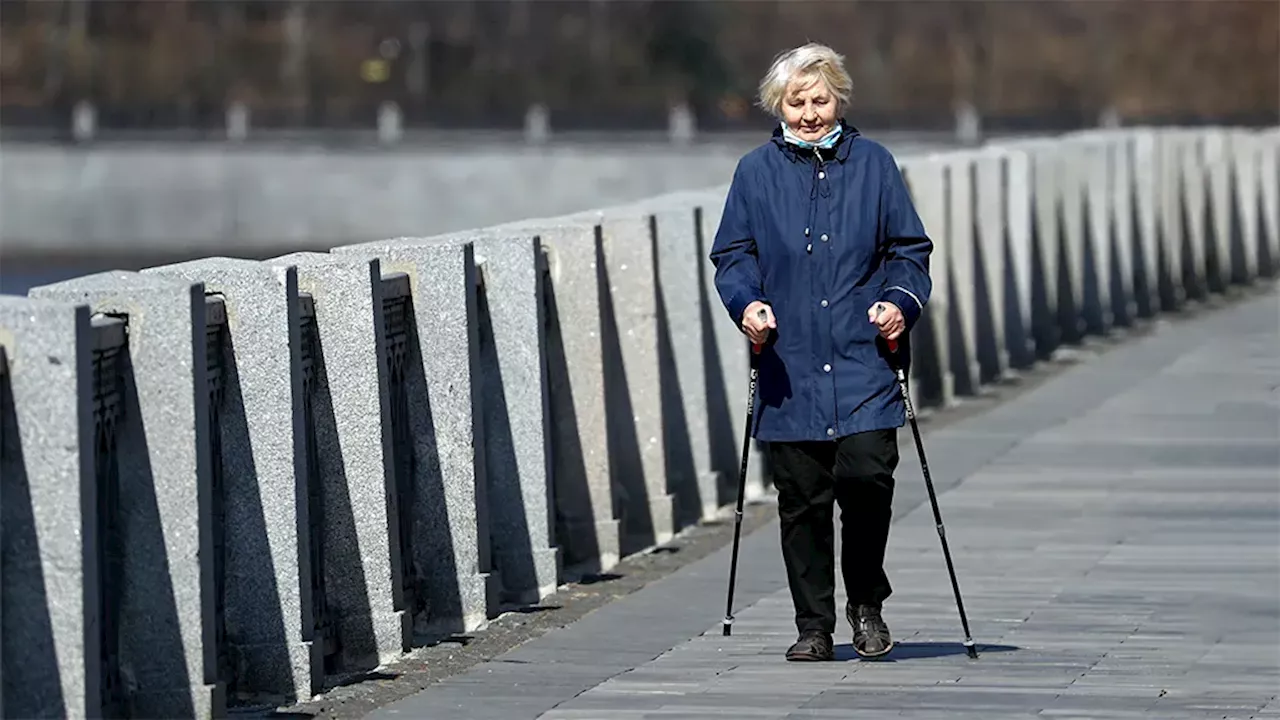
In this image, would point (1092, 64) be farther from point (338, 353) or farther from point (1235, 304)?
point (338, 353)

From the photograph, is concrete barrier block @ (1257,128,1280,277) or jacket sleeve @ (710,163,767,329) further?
concrete barrier block @ (1257,128,1280,277)

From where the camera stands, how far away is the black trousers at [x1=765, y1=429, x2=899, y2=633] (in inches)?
359

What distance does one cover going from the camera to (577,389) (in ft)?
40.0

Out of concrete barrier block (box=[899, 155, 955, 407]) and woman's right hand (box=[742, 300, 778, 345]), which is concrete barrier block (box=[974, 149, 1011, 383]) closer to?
concrete barrier block (box=[899, 155, 955, 407])

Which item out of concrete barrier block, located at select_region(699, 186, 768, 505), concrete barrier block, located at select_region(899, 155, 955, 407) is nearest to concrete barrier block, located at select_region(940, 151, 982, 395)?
concrete barrier block, located at select_region(899, 155, 955, 407)

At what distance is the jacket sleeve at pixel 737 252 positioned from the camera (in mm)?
9078

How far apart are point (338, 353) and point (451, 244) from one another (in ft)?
3.40

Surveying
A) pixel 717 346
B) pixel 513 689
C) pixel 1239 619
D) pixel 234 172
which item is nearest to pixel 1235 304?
pixel 717 346

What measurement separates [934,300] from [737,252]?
9.31m

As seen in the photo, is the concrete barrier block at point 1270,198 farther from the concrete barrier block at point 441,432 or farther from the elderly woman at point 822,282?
the elderly woman at point 822,282

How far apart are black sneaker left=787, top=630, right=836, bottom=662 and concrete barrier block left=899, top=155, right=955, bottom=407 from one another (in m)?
8.71

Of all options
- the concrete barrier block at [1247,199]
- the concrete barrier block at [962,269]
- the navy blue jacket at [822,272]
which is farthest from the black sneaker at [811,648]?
the concrete barrier block at [1247,199]

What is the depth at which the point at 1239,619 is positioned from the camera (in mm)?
10266

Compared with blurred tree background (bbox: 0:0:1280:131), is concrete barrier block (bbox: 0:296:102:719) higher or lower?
lower
